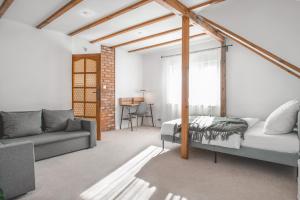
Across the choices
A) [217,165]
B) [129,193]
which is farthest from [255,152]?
[129,193]

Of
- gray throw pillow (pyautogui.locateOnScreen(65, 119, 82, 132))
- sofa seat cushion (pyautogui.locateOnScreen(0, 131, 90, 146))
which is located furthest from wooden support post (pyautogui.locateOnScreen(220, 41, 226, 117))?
gray throw pillow (pyautogui.locateOnScreen(65, 119, 82, 132))

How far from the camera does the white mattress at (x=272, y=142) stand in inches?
87.0

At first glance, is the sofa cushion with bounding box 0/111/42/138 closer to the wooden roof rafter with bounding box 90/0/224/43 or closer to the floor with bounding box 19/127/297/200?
the floor with bounding box 19/127/297/200

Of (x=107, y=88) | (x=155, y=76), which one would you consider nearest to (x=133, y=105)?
(x=107, y=88)

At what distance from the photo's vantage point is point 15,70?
3.50 meters

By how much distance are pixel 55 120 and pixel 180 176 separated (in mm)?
2598

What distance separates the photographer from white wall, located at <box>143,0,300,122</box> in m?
3.28

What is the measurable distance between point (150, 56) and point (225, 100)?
2.89 metres

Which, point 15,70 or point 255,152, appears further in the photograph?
point 15,70

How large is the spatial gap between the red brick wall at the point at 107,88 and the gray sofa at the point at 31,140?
1460 mm

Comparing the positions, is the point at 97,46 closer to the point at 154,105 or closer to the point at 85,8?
the point at 85,8

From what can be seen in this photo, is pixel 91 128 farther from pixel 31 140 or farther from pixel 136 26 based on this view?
pixel 136 26

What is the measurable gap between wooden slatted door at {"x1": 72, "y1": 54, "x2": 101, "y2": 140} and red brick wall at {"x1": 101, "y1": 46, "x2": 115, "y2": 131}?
713 mm

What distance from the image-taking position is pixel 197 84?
15.9 ft
